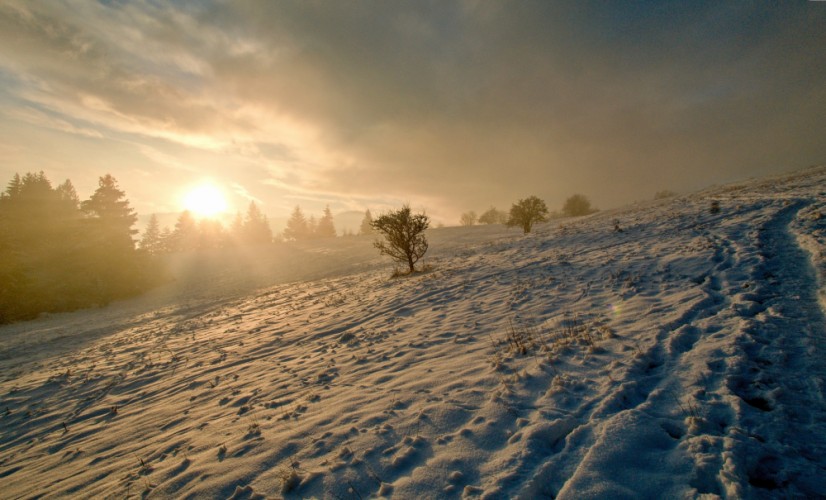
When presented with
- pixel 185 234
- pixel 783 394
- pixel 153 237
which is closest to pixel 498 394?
pixel 783 394

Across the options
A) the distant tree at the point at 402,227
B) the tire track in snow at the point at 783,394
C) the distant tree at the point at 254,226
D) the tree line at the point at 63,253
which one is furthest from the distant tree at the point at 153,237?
the tire track in snow at the point at 783,394

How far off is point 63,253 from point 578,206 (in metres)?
79.0

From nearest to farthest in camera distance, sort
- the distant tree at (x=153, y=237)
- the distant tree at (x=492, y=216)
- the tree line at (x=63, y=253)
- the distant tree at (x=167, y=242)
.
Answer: the tree line at (x=63, y=253), the distant tree at (x=153, y=237), the distant tree at (x=167, y=242), the distant tree at (x=492, y=216)

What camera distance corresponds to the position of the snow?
10.3 ft

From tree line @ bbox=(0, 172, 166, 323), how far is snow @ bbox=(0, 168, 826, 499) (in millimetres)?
17569

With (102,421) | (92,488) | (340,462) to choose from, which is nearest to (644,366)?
(340,462)

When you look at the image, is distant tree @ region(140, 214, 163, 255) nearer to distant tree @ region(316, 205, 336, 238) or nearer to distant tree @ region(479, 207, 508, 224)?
distant tree @ region(316, 205, 336, 238)

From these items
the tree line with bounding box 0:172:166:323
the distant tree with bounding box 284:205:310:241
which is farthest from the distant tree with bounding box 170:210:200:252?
the tree line with bounding box 0:172:166:323

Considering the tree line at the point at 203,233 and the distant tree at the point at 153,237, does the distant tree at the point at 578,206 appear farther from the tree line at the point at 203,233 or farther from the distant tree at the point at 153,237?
the distant tree at the point at 153,237

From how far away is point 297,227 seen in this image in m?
83.6

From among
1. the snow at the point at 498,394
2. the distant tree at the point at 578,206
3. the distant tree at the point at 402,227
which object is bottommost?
the snow at the point at 498,394

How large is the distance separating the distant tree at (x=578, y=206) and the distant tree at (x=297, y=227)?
212 ft

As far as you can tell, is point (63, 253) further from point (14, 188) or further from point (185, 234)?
point (185, 234)

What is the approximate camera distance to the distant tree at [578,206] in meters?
69.4
